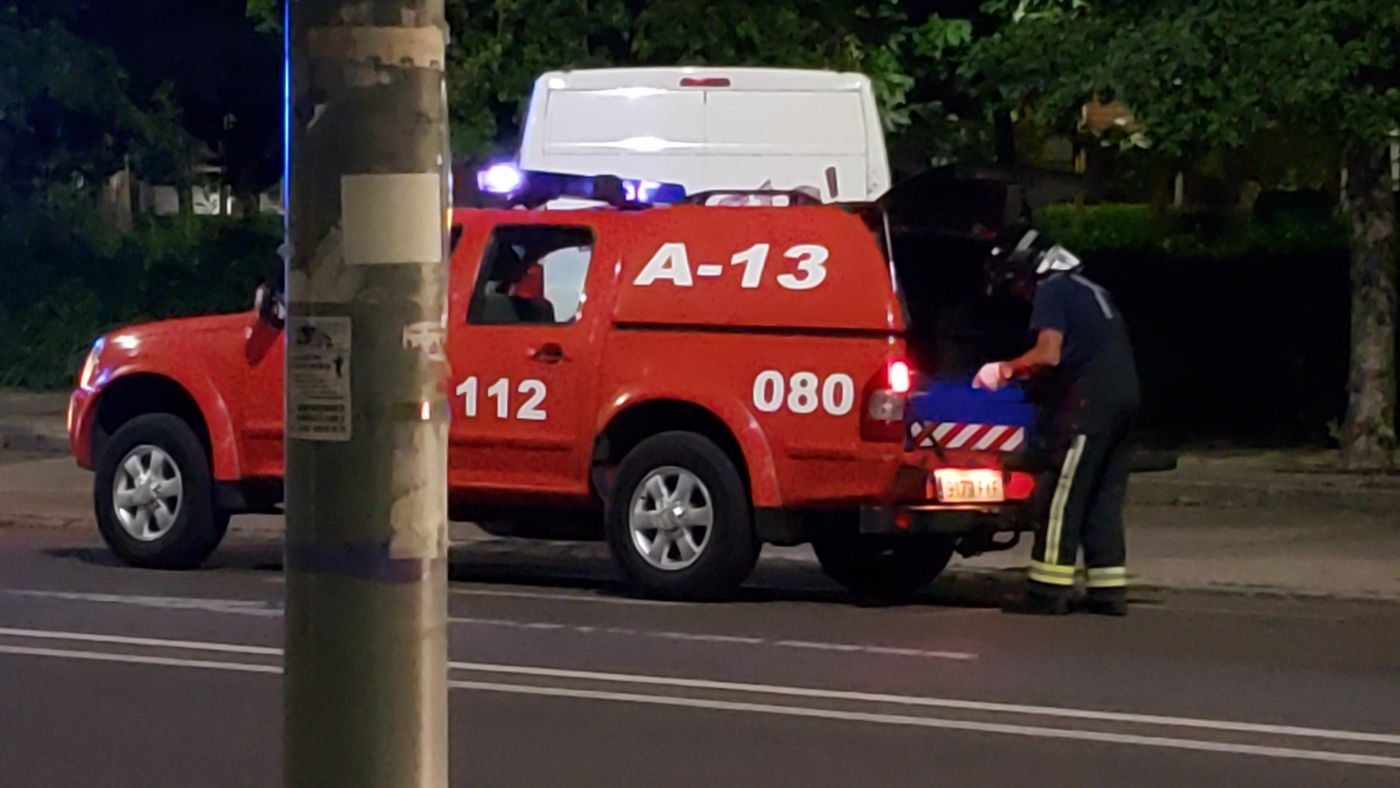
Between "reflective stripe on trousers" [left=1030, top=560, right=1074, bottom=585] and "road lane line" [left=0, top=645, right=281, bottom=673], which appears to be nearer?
"road lane line" [left=0, top=645, right=281, bottom=673]

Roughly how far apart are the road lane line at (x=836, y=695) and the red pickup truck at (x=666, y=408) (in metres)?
2.08

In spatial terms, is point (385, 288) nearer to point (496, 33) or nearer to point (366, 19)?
point (366, 19)

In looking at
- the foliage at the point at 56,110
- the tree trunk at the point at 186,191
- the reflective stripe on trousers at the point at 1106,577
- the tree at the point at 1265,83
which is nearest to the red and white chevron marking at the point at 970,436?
the reflective stripe on trousers at the point at 1106,577

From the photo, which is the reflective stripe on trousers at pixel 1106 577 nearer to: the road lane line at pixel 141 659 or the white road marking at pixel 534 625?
the white road marking at pixel 534 625

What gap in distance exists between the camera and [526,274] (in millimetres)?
12133

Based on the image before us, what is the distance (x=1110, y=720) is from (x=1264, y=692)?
96 cm

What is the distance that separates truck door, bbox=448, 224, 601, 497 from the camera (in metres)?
11.9

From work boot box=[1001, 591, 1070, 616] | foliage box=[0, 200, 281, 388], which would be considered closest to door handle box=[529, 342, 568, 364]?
work boot box=[1001, 591, 1070, 616]

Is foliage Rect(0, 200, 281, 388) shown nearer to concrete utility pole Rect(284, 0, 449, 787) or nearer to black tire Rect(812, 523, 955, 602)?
black tire Rect(812, 523, 955, 602)

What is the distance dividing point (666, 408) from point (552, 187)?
140cm

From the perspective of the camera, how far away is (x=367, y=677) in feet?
13.2

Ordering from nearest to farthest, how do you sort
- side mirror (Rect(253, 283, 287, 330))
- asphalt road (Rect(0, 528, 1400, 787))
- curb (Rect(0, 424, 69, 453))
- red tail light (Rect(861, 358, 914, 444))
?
asphalt road (Rect(0, 528, 1400, 787))
red tail light (Rect(861, 358, 914, 444))
side mirror (Rect(253, 283, 287, 330))
curb (Rect(0, 424, 69, 453))

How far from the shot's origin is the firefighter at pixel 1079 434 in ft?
36.9

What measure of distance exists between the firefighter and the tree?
4.19 metres
